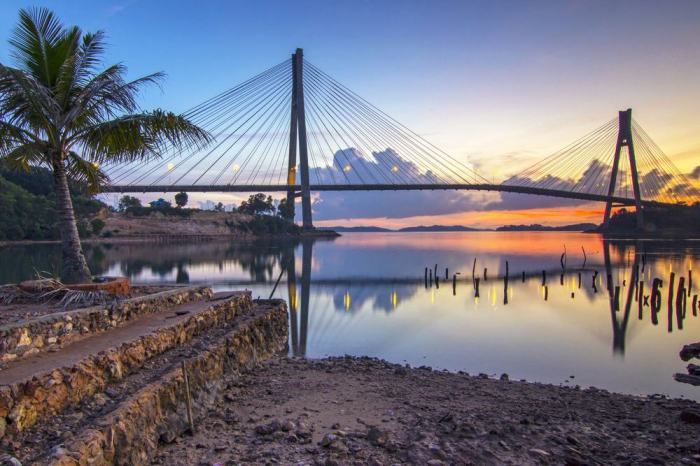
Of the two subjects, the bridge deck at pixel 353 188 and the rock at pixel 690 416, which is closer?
the rock at pixel 690 416

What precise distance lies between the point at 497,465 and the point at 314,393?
297 centimetres

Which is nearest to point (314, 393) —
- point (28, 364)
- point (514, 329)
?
point (28, 364)

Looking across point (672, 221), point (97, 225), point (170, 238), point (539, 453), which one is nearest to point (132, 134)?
point (539, 453)

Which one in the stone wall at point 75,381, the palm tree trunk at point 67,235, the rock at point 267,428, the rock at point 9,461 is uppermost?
the palm tree trunk at point 67,235

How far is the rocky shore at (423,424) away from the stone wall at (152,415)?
199 mm

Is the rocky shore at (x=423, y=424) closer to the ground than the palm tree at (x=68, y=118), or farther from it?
closer to the ground

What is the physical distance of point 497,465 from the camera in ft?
14.2

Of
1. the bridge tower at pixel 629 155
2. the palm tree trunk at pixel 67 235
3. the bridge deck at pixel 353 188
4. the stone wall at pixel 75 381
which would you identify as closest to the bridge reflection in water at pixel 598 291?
the stone wall at pixel 75 381

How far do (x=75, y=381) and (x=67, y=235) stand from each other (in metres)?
5.32

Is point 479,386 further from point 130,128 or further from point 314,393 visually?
point 130,128

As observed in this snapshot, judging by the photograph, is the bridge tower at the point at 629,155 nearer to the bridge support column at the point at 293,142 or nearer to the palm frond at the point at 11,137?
the bridge support column at the point at 293,142

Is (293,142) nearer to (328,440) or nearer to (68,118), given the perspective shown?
(68,118)

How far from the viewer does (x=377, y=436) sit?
15.6 feet

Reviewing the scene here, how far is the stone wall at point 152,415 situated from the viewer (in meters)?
3.72
